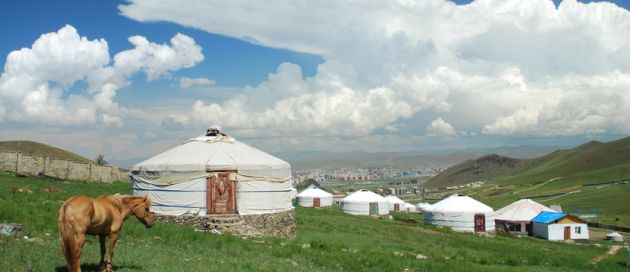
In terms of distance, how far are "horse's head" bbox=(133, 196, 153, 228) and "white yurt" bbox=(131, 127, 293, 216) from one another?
31.6 feet

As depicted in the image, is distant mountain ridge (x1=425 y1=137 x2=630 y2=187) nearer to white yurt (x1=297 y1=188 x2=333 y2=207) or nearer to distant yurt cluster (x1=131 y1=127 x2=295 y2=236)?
white yurt (x1=297 y1=188 x2=333 y2=207)

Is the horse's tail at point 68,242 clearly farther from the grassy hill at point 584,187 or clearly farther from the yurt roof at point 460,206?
the grassy hill at point 584,187

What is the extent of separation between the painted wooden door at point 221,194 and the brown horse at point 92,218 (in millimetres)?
9716

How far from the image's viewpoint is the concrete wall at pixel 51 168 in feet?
100

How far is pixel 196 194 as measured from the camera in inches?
738

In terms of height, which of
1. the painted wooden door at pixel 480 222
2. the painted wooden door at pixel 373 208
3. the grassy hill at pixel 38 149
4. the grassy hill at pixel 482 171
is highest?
the grassy hill at pixel 482 171

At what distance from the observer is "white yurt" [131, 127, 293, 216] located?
18.8m

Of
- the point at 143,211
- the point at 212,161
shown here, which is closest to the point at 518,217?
the point at 212,161

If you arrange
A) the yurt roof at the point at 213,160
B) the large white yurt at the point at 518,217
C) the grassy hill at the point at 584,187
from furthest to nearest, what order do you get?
the grassy hill at the point at 584,187
the large white yurt at the point at 518,217
the yurt roof at the point at 213,160

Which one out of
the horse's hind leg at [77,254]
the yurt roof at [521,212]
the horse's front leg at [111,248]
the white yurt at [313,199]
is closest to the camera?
the horse's hind leg at [77,254]

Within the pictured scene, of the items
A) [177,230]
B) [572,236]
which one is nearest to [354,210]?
[572,236]

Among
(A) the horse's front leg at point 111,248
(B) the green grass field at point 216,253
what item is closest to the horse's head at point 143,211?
(A) the horse's front leg at point 111,248

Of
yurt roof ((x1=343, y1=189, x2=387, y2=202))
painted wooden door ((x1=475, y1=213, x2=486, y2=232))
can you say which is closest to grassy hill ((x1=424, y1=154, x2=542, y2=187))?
yurt roof ((x1=343, y1=189, x2=387, y2=202))

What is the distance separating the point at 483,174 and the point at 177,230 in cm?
18274
